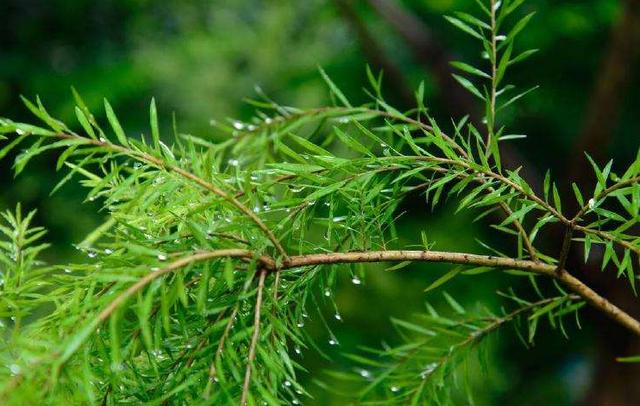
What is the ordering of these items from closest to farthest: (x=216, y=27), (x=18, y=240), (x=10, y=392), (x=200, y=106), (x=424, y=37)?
(x=10, y=392) < (x=18, y=240) < (x=424, y=37) < (x=200, y=106) < (x=216, y=27)

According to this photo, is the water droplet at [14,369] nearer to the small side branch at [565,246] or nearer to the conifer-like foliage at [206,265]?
the conifer-like foliage at [206,265]

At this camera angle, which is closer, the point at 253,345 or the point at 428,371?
the point at 253,345

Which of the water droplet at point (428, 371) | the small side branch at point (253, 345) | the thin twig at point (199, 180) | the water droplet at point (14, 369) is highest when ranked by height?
the thin twig at point (199, 180)

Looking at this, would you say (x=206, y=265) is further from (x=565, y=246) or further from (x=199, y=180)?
(x=565, y=246)

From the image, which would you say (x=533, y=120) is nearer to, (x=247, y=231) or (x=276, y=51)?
(x=276, y=51)

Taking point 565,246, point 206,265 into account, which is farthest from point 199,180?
point 565,246

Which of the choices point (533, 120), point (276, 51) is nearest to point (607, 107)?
point (533, 120)

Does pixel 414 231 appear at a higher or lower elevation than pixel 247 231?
lower

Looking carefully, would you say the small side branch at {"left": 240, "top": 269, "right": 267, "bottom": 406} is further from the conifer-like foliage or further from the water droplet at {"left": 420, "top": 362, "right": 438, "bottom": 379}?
the water droplet at {"left": 420, "top": 362, "right": 438, "bottom": 379}

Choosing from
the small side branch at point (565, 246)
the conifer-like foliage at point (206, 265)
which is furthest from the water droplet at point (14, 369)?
the small side branch at point (565, 246)

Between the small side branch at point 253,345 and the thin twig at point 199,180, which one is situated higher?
the thin twig at point 199,180

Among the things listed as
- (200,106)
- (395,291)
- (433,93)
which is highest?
(433,93)
